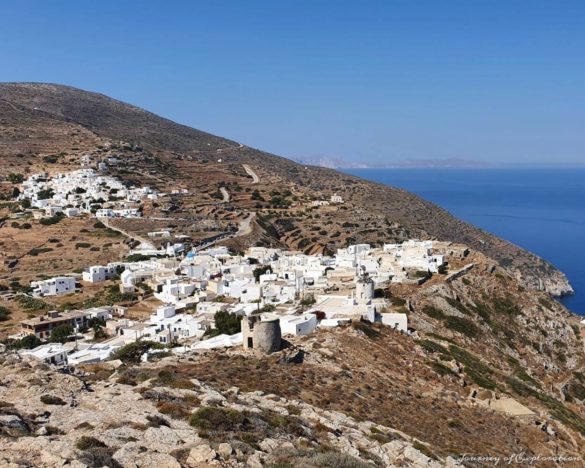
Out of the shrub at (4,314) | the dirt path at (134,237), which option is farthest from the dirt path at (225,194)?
the shrub at (4,314)

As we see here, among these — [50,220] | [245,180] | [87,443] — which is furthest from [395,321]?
[245,180]

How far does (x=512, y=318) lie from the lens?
31.8 meters

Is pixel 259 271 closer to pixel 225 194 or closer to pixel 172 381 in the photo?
pixel 172 381

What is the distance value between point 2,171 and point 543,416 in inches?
2641

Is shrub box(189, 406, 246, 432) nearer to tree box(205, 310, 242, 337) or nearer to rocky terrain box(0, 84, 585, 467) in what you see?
rocky terrain box(0, 84, 585, 467)

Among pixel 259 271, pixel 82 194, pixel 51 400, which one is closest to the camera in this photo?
pixel 51 400

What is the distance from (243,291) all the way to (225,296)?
4.35 ft

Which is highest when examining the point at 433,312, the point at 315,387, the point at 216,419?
the point at 216,419

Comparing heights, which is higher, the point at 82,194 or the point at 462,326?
the point at 82,194

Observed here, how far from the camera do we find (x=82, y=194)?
201ft

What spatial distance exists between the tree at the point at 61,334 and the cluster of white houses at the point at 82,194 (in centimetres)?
2803

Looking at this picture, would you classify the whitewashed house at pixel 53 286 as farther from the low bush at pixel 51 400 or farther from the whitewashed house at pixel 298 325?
the low bush at pixel 51 400

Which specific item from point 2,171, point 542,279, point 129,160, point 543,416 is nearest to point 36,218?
point 2,171

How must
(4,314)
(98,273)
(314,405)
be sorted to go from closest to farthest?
(314,405)
(4,314)
(98,273)
